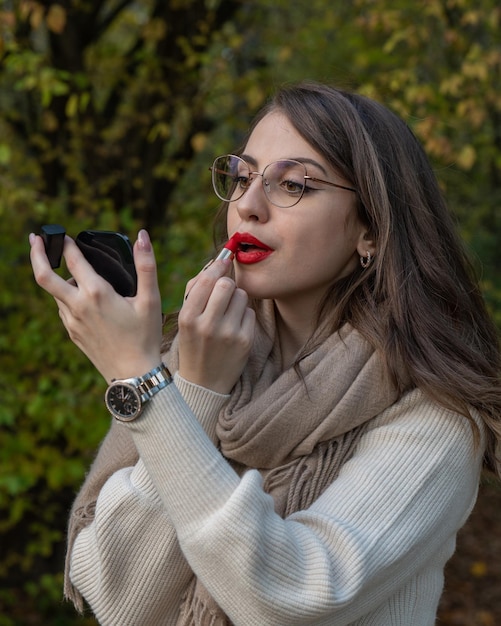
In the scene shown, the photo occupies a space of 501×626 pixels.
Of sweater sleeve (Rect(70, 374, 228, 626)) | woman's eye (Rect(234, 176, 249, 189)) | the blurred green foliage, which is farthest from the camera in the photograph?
the blurred green foliage

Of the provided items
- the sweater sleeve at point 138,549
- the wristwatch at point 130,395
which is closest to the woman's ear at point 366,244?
the sweater sleeve at point 138,549

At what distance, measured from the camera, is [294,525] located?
154 centimetres

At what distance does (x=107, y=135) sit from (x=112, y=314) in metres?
3.92

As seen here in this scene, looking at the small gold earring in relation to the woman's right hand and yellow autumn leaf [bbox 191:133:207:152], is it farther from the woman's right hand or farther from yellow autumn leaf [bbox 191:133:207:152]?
yellow autumn leaf [bbox 191:133:207:152]

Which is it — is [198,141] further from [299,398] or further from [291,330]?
[299,398]

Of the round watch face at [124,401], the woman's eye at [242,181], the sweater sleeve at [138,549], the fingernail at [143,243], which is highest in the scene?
the woman's eye at [242,181]

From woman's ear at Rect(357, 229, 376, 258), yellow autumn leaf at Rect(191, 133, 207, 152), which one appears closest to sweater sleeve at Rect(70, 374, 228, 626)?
woman's ear at Rect(357, 229, 376, 258)

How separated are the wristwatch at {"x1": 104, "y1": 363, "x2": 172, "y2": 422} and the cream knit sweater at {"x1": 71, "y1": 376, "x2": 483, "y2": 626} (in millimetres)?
17

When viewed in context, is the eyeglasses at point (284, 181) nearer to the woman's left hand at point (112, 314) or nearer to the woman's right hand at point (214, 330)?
the woman's right hand at point (214, 330)

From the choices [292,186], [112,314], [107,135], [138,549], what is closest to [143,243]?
[112,314]

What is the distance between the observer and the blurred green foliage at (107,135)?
404 cm

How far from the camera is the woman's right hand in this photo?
5.12 feet

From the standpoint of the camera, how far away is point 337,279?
75.0 inches

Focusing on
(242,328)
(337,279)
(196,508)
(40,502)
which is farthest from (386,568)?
(40,502)
